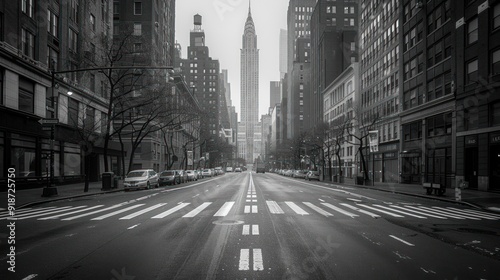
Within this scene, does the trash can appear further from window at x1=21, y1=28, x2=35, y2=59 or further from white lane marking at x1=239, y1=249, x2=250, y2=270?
white lane marking at x1=239, y1=249, x2=250, y2=270

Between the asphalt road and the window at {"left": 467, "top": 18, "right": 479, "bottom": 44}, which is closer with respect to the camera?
the asphalt road

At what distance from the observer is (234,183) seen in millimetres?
44938

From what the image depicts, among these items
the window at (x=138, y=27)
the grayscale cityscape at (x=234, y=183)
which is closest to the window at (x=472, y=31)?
the grayscale cityscape at (x=234, y=183)

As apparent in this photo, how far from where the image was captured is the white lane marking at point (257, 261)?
6.88 metres

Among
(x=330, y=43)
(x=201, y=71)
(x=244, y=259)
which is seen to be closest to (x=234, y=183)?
(x=244, y=259)

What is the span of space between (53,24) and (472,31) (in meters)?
36.2

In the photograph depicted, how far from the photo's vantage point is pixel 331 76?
98.8m

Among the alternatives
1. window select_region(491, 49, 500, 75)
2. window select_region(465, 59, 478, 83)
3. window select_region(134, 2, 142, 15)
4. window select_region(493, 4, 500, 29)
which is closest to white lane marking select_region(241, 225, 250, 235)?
window select_region(491, 49, 500, 75)

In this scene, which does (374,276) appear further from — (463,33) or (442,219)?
(463,33)

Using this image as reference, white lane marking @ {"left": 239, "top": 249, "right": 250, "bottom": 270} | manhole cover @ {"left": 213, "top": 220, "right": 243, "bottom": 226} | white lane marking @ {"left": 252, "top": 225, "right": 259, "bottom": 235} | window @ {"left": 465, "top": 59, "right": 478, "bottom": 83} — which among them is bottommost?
manhole cover @ {"left": 213, "top": 220, "right": 243, "bottom": 226}

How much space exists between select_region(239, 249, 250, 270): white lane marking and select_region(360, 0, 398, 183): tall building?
40602 mm

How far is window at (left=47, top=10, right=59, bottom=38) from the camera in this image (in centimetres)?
3484

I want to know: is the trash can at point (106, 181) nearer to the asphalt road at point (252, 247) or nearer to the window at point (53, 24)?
the window at point (53, 24)

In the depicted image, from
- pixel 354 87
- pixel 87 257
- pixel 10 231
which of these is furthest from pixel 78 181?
pixel 354 87
